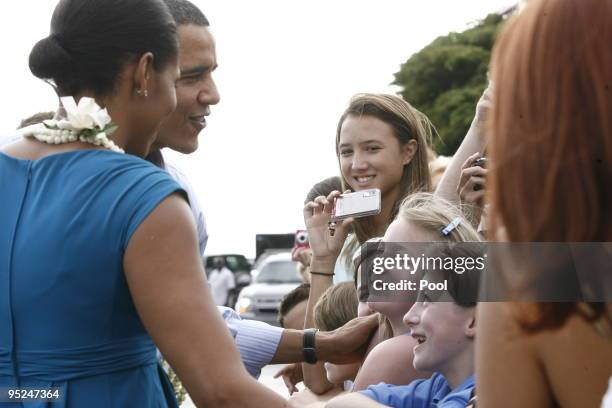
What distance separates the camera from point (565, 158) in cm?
162

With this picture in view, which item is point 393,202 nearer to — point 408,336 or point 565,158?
point 408,336

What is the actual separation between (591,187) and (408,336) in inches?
59.1

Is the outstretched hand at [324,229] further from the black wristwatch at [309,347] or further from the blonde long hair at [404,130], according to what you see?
the black wristwatch at [309,347]

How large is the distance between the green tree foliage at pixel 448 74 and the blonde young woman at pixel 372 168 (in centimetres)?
3124

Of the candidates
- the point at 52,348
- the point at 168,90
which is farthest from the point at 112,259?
the point at 168,90

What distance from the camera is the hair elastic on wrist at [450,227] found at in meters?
A: 3.06

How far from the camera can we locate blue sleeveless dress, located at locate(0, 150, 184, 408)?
7.55 ft

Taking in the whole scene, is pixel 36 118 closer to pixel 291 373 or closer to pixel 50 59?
pixel 291 373

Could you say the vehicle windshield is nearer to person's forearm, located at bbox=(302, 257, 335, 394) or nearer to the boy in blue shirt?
person's forearm, located at bbox=(302, 257, 335, 394)

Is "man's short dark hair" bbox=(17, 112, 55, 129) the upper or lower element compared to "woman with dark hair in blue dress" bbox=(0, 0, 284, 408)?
lower

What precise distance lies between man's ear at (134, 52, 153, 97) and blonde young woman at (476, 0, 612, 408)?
1085 millimetres

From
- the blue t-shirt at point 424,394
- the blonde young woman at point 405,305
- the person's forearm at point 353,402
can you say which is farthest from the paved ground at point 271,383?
the person's forearm at point 353,402

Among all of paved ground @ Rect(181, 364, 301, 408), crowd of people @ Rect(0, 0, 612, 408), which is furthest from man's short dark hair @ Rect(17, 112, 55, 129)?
paved ground @ Rect(181, 364, 301, 408)

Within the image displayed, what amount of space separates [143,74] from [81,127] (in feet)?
0.67
